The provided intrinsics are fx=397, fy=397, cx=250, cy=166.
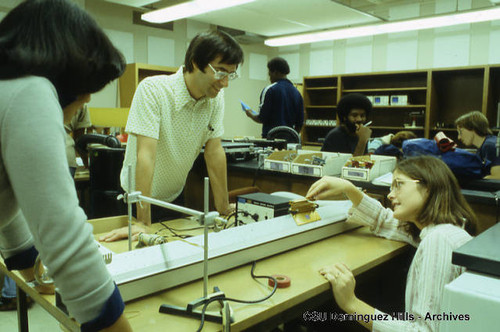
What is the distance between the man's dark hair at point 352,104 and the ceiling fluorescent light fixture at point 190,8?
1.54 metres

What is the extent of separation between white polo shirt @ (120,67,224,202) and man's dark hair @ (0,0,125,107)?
98cm

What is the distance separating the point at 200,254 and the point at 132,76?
4716 millimetres

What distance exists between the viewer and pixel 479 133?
4.08 m

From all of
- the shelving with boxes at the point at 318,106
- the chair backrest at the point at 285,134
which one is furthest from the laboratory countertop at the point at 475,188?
the shelving with boxes at the point at 318,106

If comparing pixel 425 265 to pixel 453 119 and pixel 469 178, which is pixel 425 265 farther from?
pixel 453 119

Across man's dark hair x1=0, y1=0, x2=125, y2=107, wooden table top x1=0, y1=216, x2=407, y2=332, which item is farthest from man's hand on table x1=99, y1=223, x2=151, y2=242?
man's dark hair x1=0, y1=0, x2=125, y2=107

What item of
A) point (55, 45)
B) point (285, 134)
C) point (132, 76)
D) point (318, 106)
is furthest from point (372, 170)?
point (318, 106)

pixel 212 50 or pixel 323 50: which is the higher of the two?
pixel 323 50

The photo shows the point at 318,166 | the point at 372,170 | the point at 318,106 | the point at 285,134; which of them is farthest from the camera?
the point at 318,106

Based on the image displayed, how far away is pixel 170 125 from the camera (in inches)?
69.6

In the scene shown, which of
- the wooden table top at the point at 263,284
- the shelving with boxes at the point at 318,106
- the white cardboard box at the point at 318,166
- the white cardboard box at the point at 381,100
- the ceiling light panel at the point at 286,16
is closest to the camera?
the wooden table top at the point at 263,284

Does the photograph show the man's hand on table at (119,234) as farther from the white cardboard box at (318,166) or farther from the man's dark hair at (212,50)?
the white cardboard box at (318,166)

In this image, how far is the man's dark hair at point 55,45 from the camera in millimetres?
622

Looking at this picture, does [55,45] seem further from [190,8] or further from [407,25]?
[407,25]
